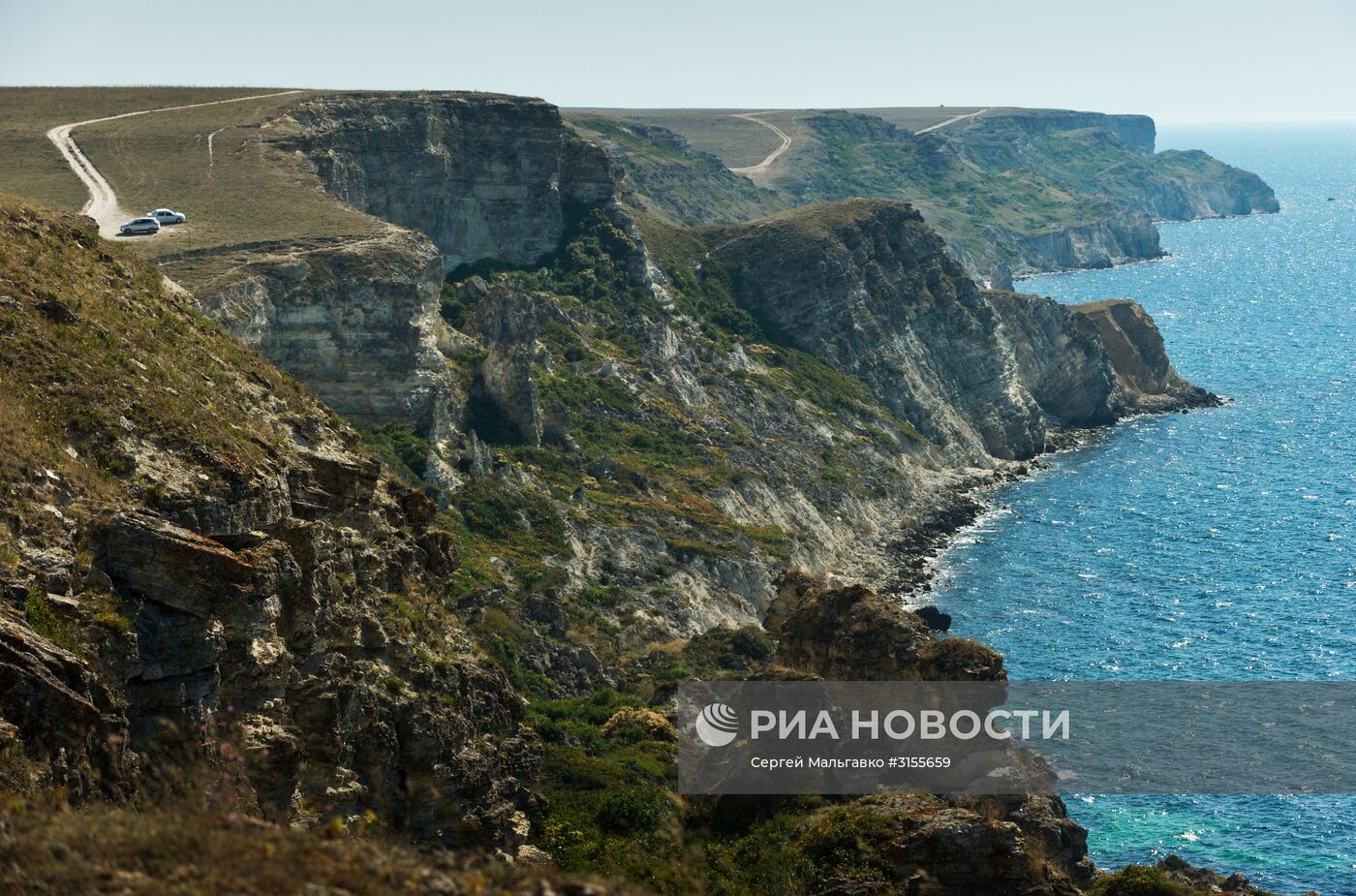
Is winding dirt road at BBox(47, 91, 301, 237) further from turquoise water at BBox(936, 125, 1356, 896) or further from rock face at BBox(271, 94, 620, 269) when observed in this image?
turquoise water at BBox(936, 125, 1356, 896)

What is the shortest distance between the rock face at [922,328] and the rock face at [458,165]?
20.0 m

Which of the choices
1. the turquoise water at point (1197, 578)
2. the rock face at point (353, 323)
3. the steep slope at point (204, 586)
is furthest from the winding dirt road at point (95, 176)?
the turquoise water at point (1197, 578)

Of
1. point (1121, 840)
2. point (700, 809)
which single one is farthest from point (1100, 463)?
point (700, 809)

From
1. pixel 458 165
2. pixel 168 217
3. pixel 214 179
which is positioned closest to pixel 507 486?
pixel 168 217

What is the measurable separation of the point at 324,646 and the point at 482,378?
6194 cm

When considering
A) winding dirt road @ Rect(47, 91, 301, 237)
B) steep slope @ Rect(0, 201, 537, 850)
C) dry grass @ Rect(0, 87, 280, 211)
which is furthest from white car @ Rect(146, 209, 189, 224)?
steep slope @ Rect(0, 201, 537, 850)

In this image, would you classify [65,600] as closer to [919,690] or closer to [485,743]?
[485,743]

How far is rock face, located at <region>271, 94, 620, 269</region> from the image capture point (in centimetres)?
10694

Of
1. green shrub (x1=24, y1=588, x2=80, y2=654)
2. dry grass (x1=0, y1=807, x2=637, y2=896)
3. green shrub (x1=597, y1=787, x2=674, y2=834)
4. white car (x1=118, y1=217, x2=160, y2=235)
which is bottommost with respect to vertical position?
green shrub (x1=597, y1=787, x2=674, y2=834)

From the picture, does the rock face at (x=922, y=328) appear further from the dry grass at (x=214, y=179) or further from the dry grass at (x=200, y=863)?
the dry grass at (x=200, y=863)

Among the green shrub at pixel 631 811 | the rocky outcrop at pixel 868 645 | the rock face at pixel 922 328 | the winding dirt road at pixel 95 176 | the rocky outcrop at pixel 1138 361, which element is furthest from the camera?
the rocky outcrop at pixel 1138 361

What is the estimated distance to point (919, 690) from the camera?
49375 millimetres

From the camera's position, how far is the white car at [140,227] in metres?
81.1

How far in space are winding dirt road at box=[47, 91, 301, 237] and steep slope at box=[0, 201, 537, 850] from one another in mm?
43514
